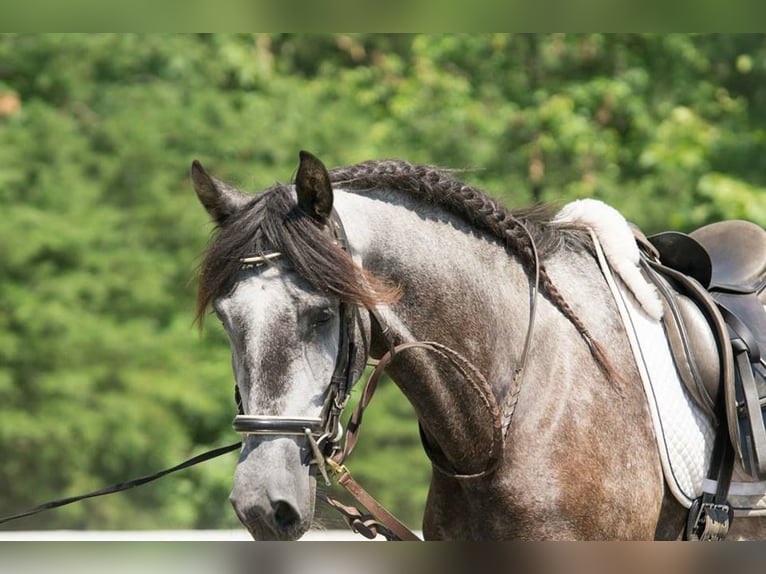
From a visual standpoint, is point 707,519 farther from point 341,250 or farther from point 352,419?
point 341,250

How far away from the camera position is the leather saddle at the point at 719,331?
312 cm

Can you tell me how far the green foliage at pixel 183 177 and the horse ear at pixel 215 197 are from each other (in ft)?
20.3

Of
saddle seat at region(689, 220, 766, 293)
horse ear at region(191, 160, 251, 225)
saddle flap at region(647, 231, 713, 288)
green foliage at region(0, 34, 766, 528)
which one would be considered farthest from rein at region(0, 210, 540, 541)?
green foliage at region(0, 34, 766, 528)

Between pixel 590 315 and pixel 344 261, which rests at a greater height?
pixel 344 261

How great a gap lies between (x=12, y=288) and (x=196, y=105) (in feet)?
8.30

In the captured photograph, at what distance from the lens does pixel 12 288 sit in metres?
9.55

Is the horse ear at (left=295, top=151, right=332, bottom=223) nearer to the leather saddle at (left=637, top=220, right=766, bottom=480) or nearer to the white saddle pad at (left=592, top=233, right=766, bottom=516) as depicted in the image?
the white saddle pad at (left=592, top=233, right=766, bottom=516)

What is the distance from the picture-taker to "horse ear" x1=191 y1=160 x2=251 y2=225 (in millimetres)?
2879

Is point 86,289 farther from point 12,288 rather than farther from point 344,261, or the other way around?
point 344,261

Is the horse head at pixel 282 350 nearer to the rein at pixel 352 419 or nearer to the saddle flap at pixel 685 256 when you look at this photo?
the rein at pixel 352 419

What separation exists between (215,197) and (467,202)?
791 millimetres

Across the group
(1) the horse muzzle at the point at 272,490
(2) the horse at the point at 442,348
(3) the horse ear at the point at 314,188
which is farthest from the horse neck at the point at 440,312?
(1) the horse muzzle at the point at 272,490

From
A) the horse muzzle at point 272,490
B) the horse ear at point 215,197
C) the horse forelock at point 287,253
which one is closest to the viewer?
the horse muzzle at point 272,490
